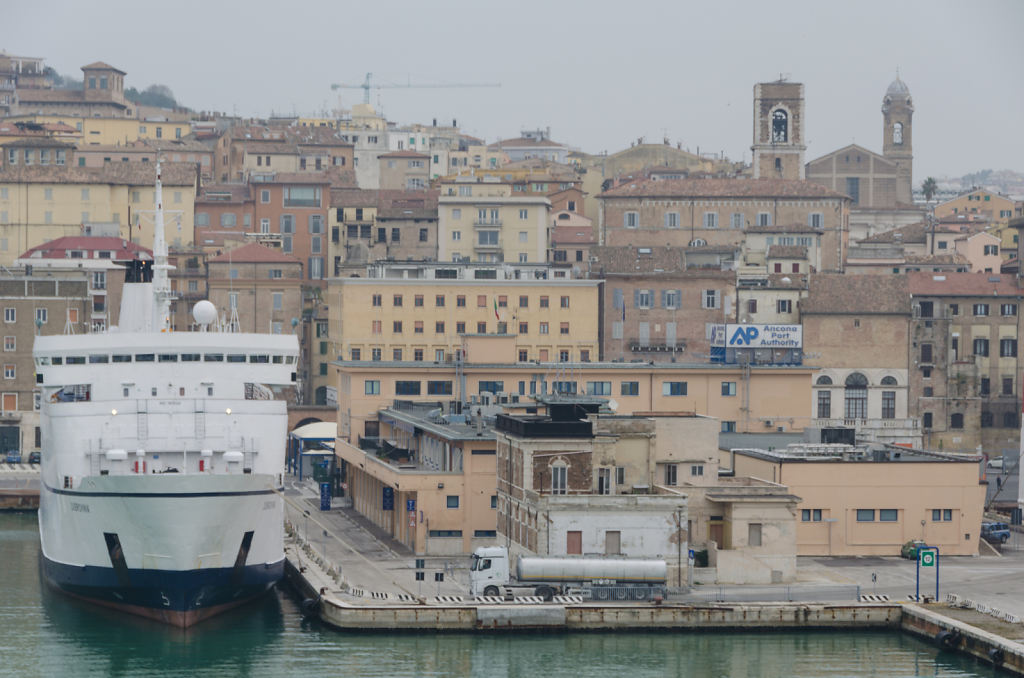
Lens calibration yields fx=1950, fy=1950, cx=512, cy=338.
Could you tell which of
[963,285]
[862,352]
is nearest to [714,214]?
[963,285]

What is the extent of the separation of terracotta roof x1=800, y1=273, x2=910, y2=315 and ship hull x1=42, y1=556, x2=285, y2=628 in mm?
48276

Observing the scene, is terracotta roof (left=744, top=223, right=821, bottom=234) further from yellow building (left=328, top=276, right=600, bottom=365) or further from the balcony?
yellow building (left=328, top=276, right=600, bottom=365)

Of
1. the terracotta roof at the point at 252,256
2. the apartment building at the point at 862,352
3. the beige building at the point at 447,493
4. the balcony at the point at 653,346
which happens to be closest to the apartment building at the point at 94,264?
the terracotta roof at the point at 252,256

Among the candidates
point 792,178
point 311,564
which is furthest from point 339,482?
point 792,178

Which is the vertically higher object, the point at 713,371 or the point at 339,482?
the point at 713,371

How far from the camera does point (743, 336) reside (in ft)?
280

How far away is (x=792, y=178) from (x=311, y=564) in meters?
81.5

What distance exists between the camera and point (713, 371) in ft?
264

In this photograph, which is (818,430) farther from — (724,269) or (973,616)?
(724,269)

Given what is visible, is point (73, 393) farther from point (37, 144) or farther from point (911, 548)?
point (37, 144)

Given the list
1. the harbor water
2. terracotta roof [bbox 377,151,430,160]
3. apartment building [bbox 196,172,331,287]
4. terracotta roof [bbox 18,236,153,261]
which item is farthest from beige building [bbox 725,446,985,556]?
terracotta roof [bbox 377,151,430,160]

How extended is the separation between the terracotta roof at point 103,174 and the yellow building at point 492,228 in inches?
674

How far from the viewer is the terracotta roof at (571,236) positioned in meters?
118

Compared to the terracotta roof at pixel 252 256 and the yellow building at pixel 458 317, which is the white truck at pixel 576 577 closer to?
the yellow building at pixel 458 317
